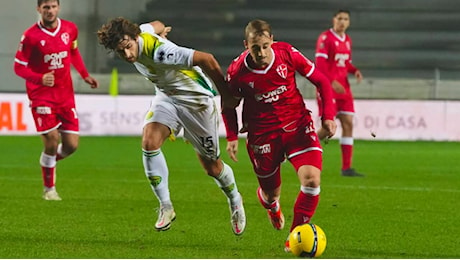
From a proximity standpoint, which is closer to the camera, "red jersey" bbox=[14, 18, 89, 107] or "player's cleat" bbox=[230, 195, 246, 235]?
"player's cleat" bbox=[230, 195, 246, 235]

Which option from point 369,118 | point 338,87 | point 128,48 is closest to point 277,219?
point 128,48

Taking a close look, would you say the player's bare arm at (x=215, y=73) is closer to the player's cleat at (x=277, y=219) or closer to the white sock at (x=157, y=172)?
the white sock at (x=157, y=172)

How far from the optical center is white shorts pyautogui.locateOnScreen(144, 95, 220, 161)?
25.2ft

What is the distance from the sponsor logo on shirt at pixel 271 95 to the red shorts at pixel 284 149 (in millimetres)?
215

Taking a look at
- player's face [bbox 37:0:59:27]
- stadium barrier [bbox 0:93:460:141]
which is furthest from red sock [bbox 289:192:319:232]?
stadium barrier [bbox 0:93:460:141]

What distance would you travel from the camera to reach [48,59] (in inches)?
407

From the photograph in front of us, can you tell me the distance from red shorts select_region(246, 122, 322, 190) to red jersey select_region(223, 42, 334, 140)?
0.21 feet

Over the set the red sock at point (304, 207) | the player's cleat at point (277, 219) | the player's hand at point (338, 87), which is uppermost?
the red sock at point (304, 207)

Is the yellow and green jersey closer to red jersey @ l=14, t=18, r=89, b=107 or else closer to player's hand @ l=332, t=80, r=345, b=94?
red jersey @ l=14, t=18, r=89, b=107

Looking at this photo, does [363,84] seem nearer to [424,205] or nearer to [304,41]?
[304,41]

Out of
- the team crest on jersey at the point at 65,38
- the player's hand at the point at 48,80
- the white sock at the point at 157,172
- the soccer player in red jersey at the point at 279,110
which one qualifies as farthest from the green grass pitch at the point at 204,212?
the team crest on jersey at the point at 65,38

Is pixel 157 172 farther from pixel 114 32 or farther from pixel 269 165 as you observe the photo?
pixel 114 32

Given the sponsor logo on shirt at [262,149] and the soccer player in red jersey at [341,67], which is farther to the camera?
the soccer player in red jersey at [341,67]

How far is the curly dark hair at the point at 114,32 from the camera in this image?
6926 mm
